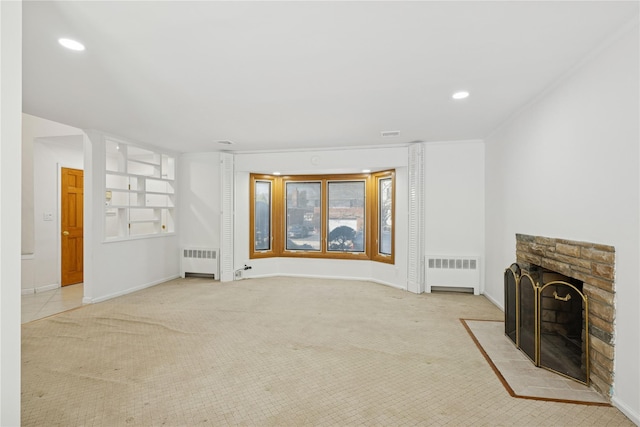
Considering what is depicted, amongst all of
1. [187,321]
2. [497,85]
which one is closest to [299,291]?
[187,321]

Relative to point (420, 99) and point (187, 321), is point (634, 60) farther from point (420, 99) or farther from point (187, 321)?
point (187, 321)

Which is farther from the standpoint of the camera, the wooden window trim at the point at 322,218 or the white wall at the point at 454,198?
the wooden window trim at the point at 322,218

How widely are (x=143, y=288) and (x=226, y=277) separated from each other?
1.32 meters

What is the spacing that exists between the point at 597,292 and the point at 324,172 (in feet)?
14.1

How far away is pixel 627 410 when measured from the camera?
204cm

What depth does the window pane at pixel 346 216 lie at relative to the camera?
6.29 m

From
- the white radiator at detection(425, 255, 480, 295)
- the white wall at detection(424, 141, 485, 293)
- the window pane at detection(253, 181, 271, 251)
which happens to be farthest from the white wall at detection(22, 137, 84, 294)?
the white radiator at detection(425, 255, 480, 295)

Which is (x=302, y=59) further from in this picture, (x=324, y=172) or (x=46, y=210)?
(x=46, y=210)

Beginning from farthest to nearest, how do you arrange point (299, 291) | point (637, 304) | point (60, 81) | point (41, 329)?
point (299, 291), point (41, 329), point (60, 81), point (637, 304)

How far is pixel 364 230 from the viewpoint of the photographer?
623 cm

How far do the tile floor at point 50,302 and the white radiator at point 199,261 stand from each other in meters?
1.62

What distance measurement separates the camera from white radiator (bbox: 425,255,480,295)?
511 cm
